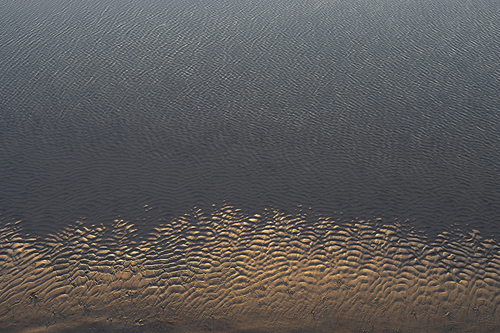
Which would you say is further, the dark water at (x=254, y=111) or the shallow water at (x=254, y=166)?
the dark water at (x=254, y=111)

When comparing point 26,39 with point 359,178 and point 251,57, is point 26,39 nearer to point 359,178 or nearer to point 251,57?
point 251,57

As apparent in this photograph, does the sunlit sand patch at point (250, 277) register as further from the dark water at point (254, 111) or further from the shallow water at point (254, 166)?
the dark water at point (254, 111)

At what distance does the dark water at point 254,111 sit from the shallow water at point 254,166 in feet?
0.66

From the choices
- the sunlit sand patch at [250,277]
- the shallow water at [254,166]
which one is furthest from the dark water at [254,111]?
the sunlit sand patch at [250,277]

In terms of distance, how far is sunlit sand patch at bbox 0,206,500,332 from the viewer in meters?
23.8

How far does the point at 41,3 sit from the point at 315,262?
189 ft

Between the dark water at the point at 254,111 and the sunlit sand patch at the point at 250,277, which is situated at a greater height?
the dark water at the point at 254,111

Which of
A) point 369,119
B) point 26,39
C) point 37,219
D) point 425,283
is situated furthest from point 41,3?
point 425,283

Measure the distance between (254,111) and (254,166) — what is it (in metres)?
7.91

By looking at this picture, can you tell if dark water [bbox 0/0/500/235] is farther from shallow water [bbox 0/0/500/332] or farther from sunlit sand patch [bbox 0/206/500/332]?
sunlit sand patch [bbox 0/206/500/332]

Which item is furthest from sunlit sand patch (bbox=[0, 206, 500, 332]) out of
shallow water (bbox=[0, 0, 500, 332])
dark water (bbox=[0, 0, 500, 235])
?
dark water (bbox=[0, 0, 500, 235])

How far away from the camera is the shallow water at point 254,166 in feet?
81.9

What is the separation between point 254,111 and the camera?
41.2m

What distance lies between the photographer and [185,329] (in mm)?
23672
